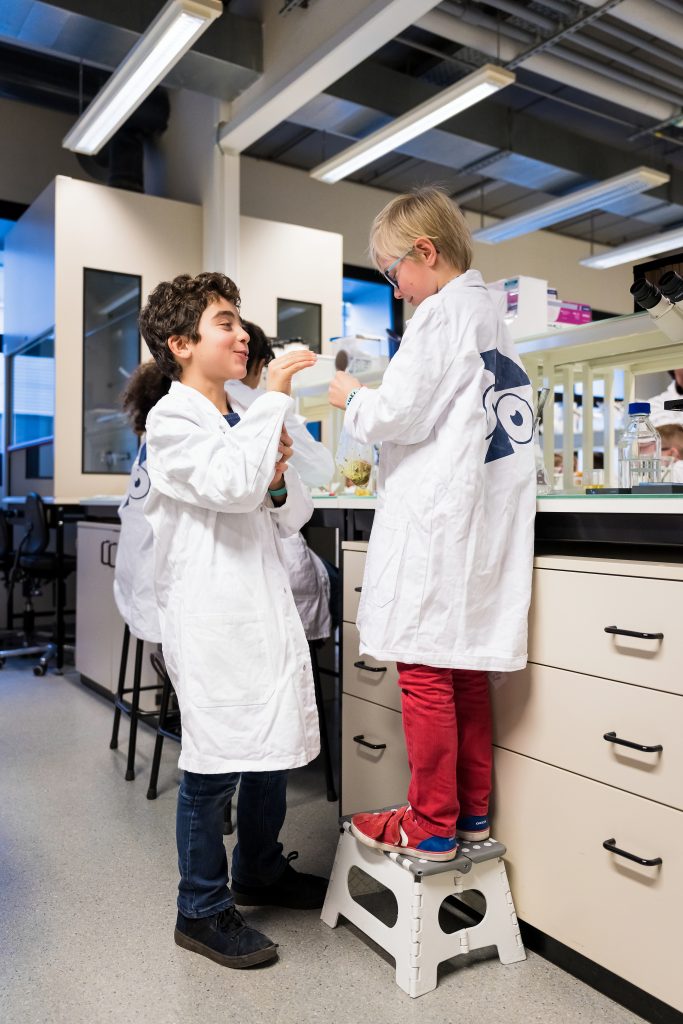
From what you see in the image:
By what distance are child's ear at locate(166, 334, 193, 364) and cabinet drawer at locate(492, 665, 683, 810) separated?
2.98 feet

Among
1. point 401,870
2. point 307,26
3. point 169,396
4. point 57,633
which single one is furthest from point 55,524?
point 401,870

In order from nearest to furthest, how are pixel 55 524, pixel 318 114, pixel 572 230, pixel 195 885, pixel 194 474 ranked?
pixel 194 474, pixel 195 885, pixel 55 524, pixel 318 114, pixel 572 230

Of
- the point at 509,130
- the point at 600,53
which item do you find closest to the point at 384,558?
the point at 600,53

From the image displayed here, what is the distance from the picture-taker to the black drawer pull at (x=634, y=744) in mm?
1354

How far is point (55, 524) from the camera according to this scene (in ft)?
14.9

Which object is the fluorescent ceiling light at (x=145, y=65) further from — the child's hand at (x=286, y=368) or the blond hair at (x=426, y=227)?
the child's hand at (x=286, y=368)

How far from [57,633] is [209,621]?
3296mm

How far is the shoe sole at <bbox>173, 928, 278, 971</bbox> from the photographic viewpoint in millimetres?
1582

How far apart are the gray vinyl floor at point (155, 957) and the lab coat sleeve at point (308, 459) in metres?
0.95

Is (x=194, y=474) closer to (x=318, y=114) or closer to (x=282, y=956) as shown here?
(x=282, y=956)

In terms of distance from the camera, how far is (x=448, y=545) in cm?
154

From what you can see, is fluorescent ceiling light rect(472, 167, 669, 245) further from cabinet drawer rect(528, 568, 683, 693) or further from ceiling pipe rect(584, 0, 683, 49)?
cabinet drawer rect(528, 568, 683, 693)

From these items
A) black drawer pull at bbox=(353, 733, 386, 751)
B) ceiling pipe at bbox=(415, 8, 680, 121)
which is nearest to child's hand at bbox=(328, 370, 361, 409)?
black drawer pull at bbox=(353, 733, 386, 751)

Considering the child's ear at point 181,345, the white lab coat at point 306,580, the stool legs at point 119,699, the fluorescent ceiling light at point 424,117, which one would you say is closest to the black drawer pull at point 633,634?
the child's ear at point 181,345
